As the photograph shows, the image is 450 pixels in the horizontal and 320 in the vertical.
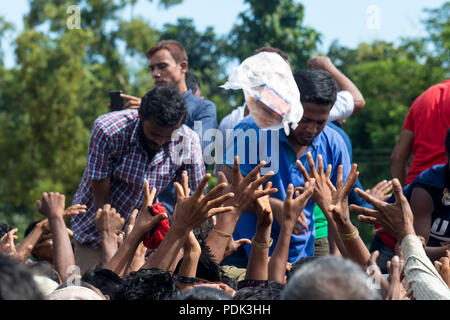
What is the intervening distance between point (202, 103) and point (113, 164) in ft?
3.35

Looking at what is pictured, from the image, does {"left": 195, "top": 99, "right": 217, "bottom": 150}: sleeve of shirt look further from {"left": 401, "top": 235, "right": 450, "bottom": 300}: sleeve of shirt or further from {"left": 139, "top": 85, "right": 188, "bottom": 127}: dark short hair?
{"left": 401, "top": 235, "right": 450, "bottom": 300}: sleeve of shirt

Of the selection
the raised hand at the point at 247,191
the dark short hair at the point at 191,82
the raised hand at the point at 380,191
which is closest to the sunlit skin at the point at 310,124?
the raised hand at the point at 380,191

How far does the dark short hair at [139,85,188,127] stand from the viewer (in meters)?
4.54

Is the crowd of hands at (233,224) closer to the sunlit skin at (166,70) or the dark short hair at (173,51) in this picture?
the sunlit skin at (166,70)

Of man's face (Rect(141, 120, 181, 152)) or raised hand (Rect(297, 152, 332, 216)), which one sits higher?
man's face (Rect(141, 120, 181, 152))

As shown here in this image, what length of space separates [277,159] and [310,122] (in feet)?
0.97

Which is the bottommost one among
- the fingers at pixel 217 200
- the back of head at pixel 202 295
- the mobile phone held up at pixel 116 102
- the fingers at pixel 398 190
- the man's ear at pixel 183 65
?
the back of head at pixel 202 295

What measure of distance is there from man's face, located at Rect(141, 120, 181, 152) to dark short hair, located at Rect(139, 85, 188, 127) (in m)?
0.03

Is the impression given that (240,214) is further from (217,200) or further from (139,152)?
(139,152)

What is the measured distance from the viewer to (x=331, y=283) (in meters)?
1.96

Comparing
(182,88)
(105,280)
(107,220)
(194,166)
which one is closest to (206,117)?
(182,88)

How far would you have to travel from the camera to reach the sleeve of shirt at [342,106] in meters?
4.98

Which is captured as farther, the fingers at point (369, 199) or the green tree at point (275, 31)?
the green tree at point (275, 31)

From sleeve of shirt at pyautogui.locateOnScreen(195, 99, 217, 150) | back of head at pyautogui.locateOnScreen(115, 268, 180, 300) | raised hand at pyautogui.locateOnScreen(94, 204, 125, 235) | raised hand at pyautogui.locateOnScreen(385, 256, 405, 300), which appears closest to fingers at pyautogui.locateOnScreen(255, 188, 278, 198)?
back of head at pyautogui.locateOnScreen(115, 268, 180, 300)
